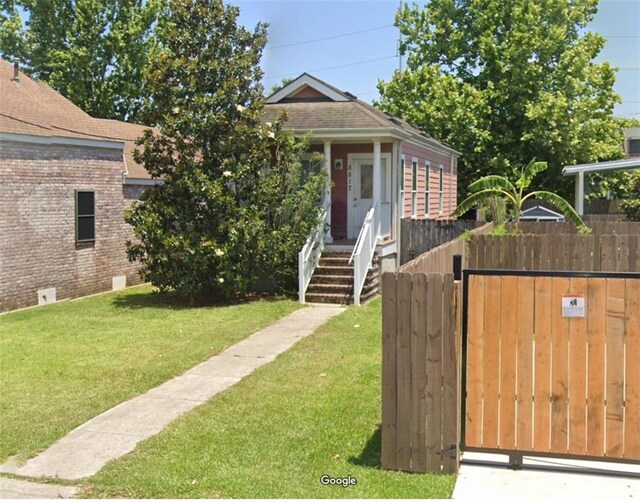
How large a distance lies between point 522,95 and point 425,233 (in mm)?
15769

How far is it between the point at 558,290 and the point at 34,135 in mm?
12127

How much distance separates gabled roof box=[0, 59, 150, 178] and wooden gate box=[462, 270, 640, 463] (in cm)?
Result: 1143

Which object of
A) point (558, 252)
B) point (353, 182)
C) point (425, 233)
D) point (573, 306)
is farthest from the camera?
point (425, 233)

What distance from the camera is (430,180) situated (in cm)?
2286

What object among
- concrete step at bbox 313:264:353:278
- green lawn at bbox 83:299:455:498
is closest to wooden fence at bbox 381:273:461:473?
green lawn at bbox 83:299:455:498

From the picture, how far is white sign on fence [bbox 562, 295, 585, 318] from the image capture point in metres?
5.11

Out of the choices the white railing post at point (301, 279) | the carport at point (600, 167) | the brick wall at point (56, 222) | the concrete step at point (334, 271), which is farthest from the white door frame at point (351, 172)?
the carport at point (600, 167)

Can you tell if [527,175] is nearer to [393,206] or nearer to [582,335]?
[393,206]

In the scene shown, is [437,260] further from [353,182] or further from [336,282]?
[353,182]

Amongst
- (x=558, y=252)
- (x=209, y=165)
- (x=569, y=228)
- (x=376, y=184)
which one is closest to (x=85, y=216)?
(x=209, y=165)

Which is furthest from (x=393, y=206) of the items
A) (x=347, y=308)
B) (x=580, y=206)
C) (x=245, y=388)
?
(x=245, y=388)

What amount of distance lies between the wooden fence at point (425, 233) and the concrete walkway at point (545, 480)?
41.3ft

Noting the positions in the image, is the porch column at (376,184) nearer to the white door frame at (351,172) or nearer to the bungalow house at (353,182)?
the bungalow house at (353,182)

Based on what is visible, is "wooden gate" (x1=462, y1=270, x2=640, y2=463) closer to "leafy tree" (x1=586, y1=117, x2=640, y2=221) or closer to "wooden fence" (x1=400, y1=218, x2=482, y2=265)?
"wooden fence" (x1=400, y1=218, x2=482, y2=265)
